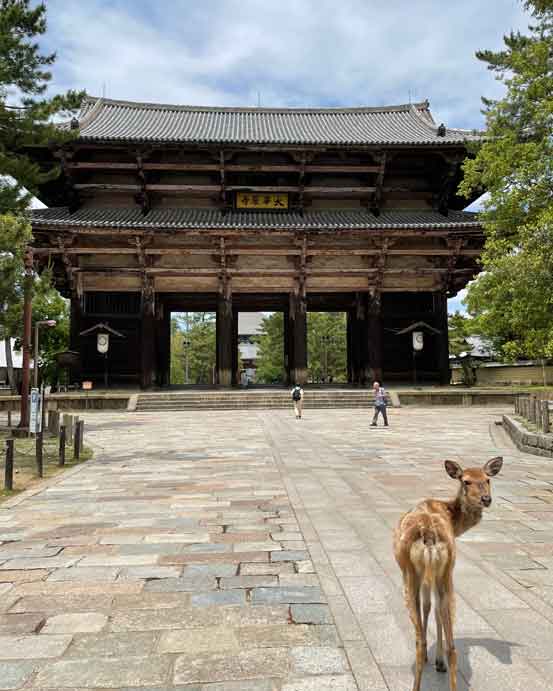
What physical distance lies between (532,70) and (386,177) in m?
14.3

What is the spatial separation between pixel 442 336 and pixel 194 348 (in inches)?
1315

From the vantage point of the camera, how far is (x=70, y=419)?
13703 millimetres

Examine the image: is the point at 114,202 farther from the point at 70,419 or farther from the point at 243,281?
the point at 70,419

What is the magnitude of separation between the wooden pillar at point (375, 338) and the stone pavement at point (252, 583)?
50.8 feet

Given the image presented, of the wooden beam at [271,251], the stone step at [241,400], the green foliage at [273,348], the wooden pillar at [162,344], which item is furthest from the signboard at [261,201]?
the green foliage at [273,348]

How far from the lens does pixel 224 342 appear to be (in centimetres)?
2403

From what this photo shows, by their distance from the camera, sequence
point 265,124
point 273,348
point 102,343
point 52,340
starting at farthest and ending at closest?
point 273,348 → point 52,340 → point 265,124 → point 102,343

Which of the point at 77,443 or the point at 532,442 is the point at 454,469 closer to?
the point at 77,443

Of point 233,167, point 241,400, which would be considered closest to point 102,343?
point 241,400

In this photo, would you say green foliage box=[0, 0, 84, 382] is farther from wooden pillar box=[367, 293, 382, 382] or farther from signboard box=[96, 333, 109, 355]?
wooden pillar box=[367, 293, 382, 382]

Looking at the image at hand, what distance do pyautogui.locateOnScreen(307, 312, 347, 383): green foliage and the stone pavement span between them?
3906 centimetres

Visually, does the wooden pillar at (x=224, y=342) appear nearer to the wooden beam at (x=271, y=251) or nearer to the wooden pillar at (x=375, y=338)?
the wooden beam at (x=271, y=251)

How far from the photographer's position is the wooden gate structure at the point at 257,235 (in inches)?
919

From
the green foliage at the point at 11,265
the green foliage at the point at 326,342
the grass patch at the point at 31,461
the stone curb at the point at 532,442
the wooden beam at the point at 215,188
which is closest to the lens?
the grass patch at the point at 31,461
